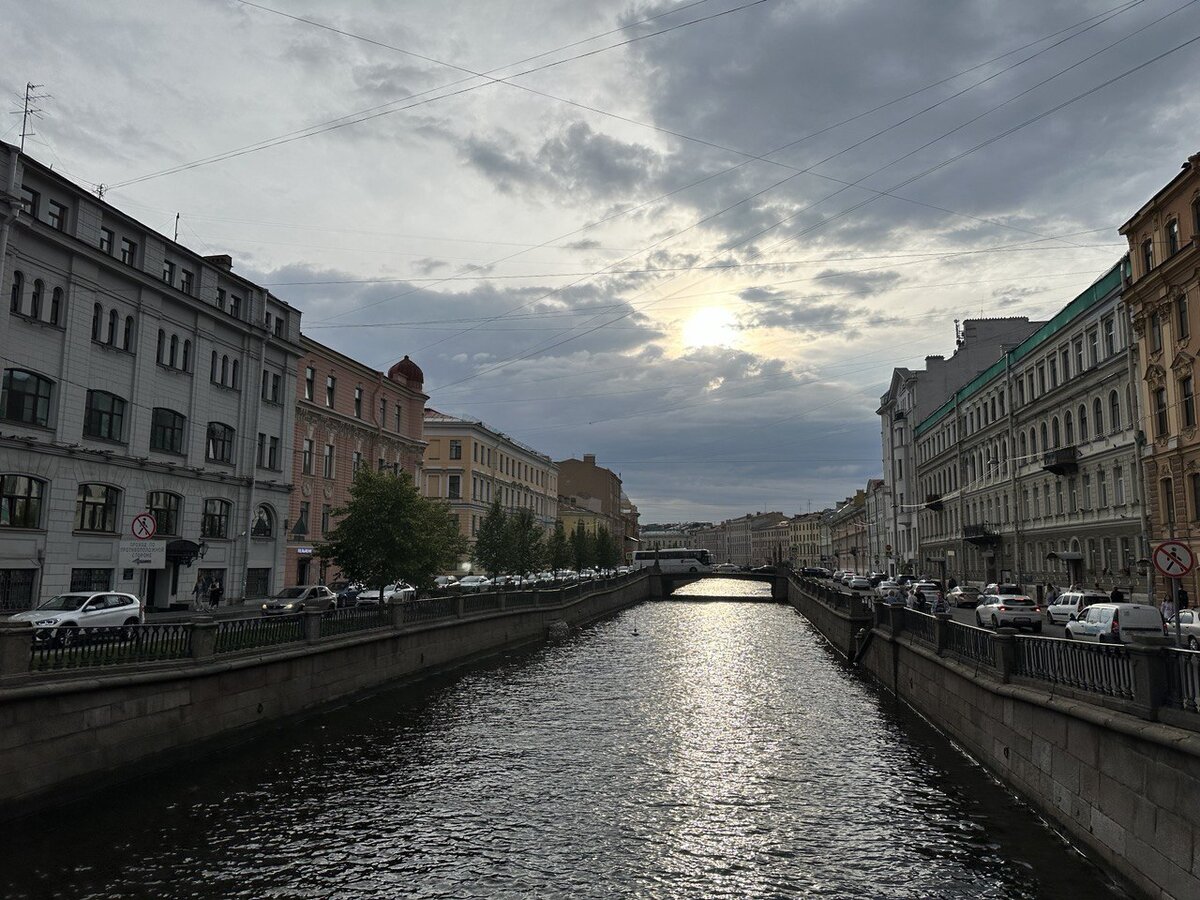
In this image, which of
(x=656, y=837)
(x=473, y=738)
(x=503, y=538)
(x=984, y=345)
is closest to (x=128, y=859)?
(x=656, y=837)

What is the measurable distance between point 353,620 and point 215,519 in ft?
62.3

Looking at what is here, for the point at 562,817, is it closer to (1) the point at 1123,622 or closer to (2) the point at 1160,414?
(1) the point at 1123,622

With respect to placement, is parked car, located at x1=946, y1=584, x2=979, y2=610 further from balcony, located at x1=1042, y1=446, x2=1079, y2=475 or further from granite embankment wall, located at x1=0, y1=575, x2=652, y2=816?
granite embankment wall, located at x1=0, y1=575, x2=652, y2=816

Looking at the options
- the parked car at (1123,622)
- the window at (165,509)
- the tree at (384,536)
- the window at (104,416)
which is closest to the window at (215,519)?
the window at (165,509)

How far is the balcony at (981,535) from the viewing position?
198ft

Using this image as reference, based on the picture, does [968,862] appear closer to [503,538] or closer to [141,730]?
[141,730]

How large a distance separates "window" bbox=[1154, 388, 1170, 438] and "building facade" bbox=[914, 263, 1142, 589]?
2235mm

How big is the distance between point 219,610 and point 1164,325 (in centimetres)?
4418

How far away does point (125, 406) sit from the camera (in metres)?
35.8

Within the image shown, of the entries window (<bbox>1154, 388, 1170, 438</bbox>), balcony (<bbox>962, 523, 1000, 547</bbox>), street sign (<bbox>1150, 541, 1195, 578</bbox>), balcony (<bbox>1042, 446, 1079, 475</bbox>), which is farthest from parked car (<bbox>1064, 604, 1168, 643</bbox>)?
balcony (<bbox>962, 523, 1000, 547</bbox>)

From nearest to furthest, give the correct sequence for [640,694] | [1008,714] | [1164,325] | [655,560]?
[1008,714] < [640,694] < [1164,325] < [655,560]

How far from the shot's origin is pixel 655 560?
112500mm

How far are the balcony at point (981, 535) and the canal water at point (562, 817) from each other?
41417mm

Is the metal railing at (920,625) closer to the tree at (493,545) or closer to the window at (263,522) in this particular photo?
the window at (263,522)
